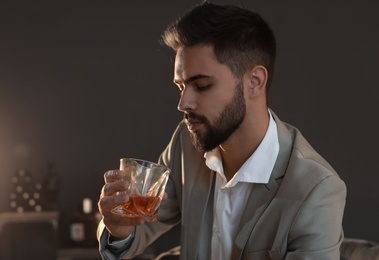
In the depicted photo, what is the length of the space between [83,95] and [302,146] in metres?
2.97

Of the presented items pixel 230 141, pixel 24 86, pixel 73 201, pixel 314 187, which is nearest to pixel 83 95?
pixel 24 86

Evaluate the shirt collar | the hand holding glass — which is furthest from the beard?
the hand holding glass

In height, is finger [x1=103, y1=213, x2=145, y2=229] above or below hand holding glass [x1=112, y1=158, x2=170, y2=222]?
below

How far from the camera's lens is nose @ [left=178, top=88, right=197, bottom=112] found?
7.06 feet

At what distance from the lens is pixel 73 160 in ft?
16.5

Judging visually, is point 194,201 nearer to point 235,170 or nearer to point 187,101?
point 235,170

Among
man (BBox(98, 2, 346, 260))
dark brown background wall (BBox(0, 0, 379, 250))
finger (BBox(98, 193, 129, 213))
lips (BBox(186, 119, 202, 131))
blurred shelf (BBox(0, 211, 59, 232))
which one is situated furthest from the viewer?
dark brown background wall (BBox(0, 0, 379, 250))

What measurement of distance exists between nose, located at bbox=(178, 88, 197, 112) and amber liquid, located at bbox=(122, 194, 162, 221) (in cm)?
34

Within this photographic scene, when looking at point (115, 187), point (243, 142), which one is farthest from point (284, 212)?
point (115, 187)

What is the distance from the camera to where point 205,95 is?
218 centimetres

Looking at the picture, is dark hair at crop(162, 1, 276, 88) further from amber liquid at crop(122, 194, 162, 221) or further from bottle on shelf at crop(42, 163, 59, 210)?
bottle on shelf at crop(42, 163, 59, 210)

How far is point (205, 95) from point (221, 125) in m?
0.11

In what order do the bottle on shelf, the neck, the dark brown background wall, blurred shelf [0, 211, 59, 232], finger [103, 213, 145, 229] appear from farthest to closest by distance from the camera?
the dark brown background wall
the bottle on shelf
blurred shelf [0, 211, 59, 232]
the neck
finger [103, 213, 145, 229]

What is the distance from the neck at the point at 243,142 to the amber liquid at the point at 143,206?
18.9 inches
